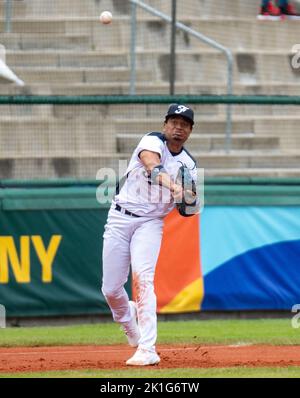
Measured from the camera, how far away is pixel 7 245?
12.1 m

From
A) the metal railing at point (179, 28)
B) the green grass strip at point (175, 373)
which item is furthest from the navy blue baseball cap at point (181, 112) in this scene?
the metal railing at point (179, 28)

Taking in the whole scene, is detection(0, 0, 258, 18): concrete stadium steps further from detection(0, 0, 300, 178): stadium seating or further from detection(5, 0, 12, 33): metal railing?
detection(5, 0, 12, 33): metal railing

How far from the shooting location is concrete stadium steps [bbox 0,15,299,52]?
17.2 metres

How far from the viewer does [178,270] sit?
40.7 feet

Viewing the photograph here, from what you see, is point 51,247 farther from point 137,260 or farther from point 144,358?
point 144,358

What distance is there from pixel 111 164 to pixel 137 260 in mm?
5376

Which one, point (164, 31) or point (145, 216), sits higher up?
point (164, 31)

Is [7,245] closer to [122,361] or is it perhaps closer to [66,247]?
[66,247]

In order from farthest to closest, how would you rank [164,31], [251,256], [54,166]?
1. [164,31]
2. [54,166]
3. [251,256]

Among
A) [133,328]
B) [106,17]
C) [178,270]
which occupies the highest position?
[106,17]

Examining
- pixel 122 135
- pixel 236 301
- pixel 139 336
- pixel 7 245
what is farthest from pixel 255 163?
pixel 139 336

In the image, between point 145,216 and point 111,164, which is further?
point 111,164

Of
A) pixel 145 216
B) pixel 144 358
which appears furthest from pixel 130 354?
pixel 145 216

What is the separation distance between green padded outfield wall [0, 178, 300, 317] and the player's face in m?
4.03
